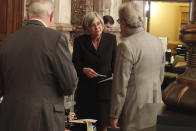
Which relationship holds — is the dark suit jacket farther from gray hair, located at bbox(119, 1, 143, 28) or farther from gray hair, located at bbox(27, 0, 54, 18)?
gray hair, located at bbox(119, 1, 143, 28)

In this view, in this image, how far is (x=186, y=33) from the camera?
1298 millimetres

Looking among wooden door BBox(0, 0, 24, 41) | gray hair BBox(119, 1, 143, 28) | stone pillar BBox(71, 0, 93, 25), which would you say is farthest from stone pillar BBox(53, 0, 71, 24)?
gray hair BBox(119, 1, 143, 28)

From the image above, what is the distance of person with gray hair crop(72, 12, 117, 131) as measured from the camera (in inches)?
173

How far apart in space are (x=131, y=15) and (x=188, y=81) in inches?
69.9

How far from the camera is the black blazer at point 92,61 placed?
4.39 metres

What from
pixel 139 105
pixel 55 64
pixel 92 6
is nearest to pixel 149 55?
pixel 139 105

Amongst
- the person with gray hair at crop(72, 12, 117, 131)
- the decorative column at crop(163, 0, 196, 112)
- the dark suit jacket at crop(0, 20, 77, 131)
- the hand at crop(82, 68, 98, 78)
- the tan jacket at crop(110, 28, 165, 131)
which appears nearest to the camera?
the decorative column at crop(163, 0, 196, 112)

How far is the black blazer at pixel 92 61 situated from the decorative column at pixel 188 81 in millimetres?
3063

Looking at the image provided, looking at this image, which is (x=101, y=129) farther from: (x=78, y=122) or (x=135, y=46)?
(x=135, y=46)

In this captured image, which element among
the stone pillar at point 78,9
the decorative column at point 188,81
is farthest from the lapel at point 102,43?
the decorative column at point 188,81

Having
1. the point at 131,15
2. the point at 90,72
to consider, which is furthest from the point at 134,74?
the point at 90,72

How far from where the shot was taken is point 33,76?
2.50m

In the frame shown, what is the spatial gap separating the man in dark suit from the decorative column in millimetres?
1289

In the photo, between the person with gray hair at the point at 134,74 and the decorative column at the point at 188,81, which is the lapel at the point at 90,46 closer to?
the person with gray hair at the point at 134,74
